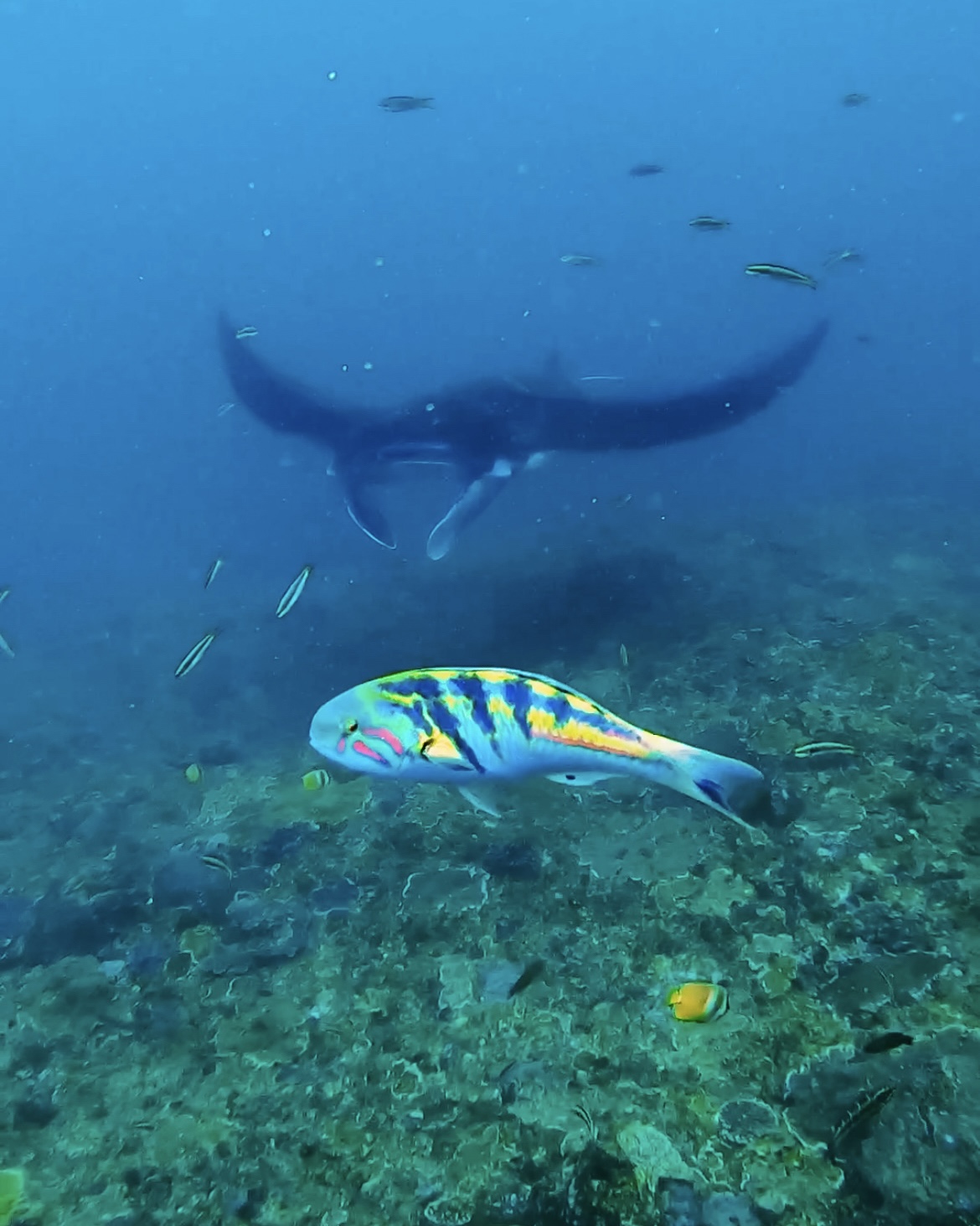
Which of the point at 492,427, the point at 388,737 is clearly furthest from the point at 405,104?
the point at 388,737

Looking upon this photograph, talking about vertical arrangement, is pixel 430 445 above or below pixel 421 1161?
below

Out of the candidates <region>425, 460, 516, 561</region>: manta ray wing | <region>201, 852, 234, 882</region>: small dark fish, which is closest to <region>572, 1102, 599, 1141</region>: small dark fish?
<region>201, 852, 234, 882</region>: small dark fish

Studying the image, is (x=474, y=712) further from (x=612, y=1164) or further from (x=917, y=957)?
(x=917, y=957)

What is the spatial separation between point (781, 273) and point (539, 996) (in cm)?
580

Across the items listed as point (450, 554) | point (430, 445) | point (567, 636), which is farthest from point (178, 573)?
point (567, 636)

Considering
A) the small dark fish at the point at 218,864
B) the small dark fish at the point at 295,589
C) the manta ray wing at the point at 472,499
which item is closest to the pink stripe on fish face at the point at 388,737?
the small dark fish at the point at 218,864

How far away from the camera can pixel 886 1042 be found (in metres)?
2.16

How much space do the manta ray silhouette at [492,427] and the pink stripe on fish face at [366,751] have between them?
6.25 metres


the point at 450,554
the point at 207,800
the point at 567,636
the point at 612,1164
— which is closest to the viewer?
the point at 612,1164

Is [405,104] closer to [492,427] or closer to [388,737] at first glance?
[492,427]

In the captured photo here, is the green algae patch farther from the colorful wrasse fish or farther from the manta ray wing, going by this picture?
the manta ray wing

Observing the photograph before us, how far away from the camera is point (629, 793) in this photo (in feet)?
13.9

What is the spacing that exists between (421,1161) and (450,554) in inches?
463

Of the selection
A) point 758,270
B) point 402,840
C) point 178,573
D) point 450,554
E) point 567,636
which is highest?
point 758,270
